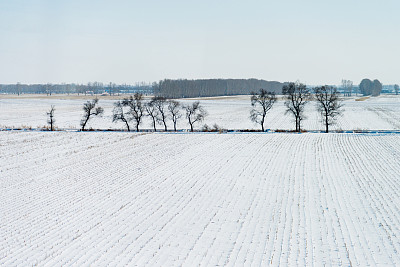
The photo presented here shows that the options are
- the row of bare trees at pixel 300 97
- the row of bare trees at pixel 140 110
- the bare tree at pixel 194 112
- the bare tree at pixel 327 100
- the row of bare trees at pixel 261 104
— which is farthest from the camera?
the row of bare trees at pixel 140 110

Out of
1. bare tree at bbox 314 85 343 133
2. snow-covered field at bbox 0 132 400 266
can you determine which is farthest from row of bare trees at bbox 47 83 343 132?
snow-covered field at bbox 0 132 400 266

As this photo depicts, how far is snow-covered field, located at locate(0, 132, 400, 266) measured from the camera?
45.3 feet

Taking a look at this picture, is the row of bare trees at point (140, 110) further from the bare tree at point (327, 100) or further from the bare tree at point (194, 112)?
the bare tree at point (327, 100)

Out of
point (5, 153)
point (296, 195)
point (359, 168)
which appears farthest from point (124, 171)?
point (359, 168)

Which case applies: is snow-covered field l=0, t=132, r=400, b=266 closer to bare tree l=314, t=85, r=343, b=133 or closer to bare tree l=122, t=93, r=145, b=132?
bare tree l=314, t=85, r=343, b=133

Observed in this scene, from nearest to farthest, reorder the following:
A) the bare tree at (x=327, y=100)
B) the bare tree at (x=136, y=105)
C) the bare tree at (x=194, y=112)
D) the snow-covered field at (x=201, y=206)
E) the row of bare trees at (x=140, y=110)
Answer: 1. the snow-covered field at (x=201, y=206)
2. the bare tree at (x=327, y=100)
3. the bare tree at (x=194, y=112)
4. the row of bare trees at (x=140, y=110)
5. the bare tree at (x=136, y=105)

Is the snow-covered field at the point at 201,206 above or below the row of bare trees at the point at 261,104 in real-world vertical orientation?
below

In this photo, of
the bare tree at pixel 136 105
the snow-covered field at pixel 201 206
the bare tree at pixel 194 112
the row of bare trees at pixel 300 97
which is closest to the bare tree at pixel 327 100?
the row of bare trees at pixel 300 97

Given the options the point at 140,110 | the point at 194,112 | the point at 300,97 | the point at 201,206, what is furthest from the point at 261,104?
the point at 201,206

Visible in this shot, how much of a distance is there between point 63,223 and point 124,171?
1090 cm

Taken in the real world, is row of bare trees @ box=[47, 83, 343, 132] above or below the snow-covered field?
above

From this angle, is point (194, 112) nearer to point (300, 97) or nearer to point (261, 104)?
point (261, 104)

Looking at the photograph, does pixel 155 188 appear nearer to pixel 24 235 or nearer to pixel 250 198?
pixel 250 198

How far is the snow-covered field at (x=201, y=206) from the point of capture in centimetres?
1381
